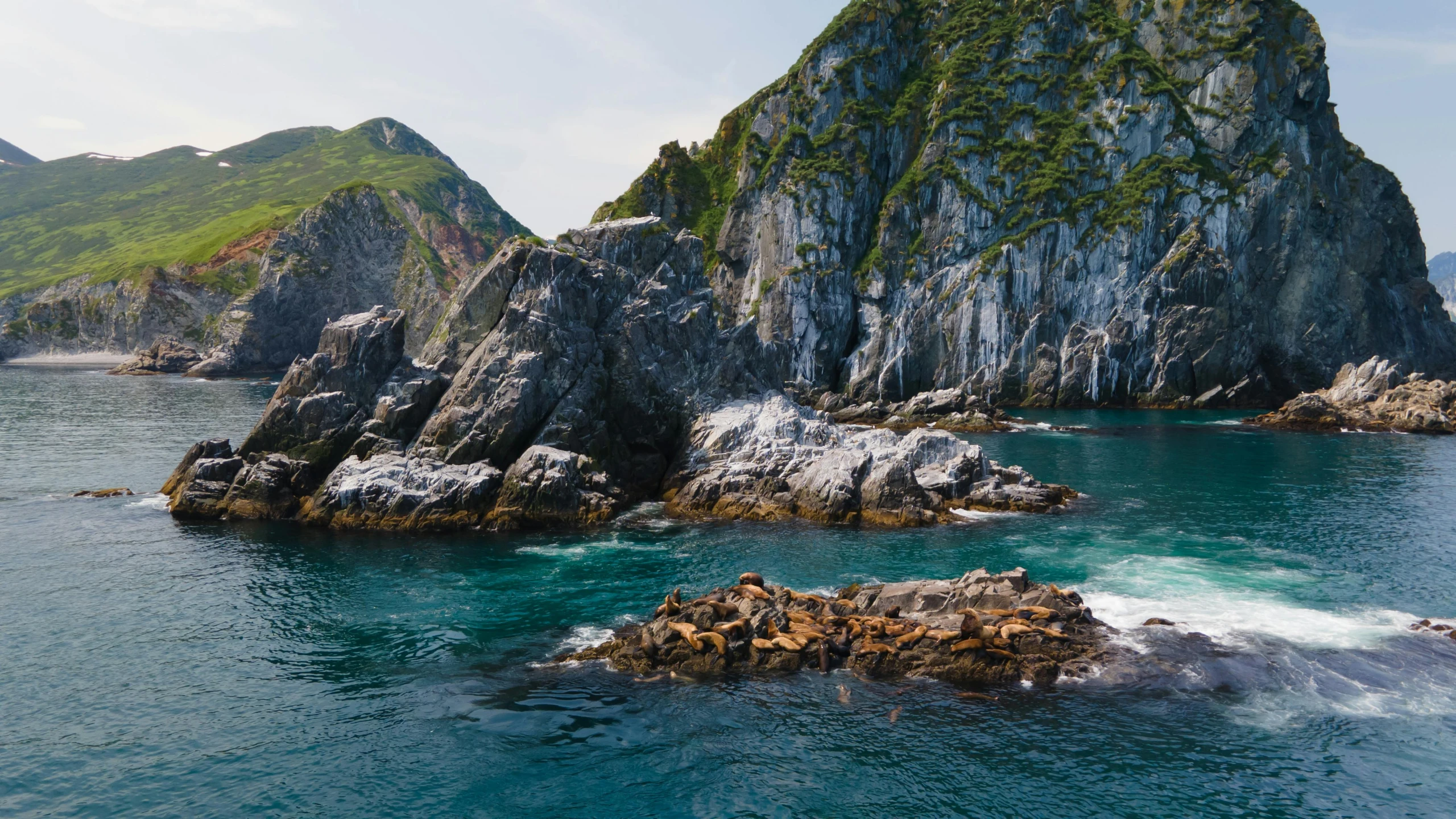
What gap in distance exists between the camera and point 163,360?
18050cm

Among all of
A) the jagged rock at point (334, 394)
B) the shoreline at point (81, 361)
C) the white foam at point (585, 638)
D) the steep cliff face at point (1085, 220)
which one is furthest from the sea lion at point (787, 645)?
the shoreline at point (81, 361)

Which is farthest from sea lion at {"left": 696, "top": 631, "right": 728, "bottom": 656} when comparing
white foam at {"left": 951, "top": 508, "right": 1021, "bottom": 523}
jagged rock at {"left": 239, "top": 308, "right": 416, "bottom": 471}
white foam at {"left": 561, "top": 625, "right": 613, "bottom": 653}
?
jagged rock at {"left": 239, "top": 308, "right": 416, "bottom": 471}

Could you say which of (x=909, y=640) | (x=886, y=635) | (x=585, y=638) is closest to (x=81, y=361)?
(x=585, y=638)

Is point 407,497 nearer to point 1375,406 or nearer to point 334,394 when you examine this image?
point 334,394

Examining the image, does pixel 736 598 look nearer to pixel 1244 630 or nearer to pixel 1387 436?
pixel 1244 630

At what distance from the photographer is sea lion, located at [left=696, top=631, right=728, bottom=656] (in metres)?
32.8

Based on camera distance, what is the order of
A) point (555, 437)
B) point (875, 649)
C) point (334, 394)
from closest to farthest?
point (875, 649)
point (555, 437)
point (334, 394)

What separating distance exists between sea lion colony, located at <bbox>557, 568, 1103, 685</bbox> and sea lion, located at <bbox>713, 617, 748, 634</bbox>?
0.16ft

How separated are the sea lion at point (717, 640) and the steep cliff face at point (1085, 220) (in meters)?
101

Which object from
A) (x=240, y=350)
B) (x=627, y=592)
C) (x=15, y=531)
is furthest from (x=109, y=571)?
(x=240, y=350)

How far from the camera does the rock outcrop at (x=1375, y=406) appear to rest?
335 feet

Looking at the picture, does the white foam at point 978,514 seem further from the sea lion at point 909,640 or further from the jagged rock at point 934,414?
the jagged rock at point 934,414

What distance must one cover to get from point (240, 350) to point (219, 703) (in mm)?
180482

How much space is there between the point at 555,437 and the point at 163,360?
548 ft
